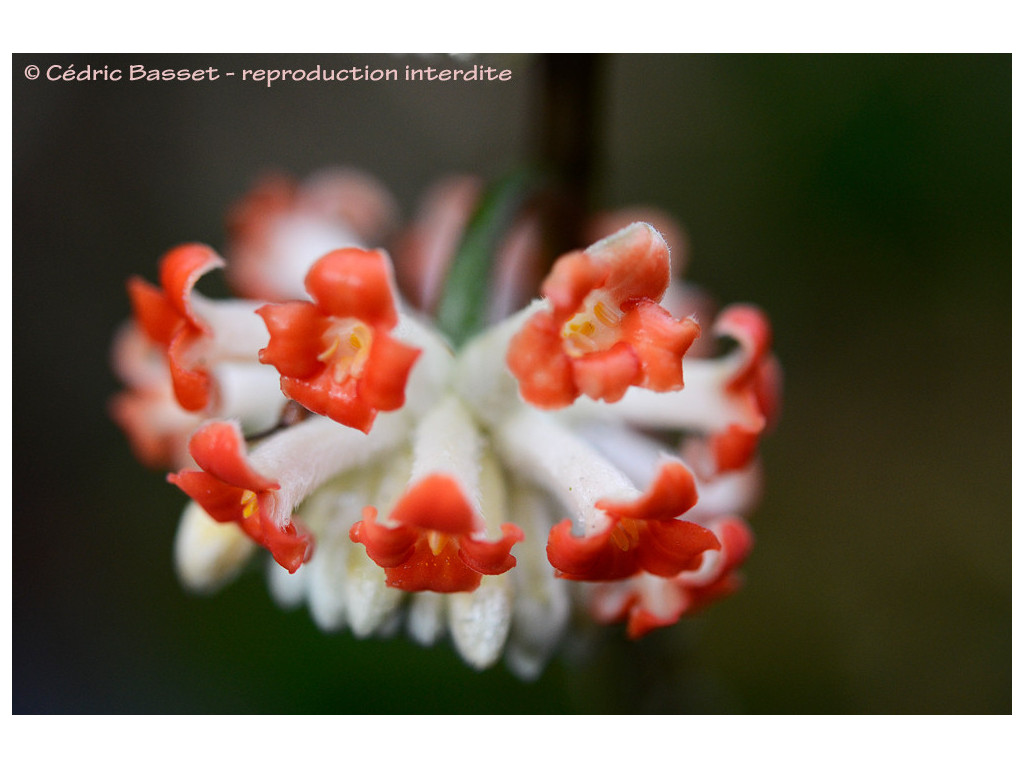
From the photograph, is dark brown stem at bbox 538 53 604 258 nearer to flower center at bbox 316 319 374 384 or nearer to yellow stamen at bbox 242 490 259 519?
flower center at bbox 316 319 374 384

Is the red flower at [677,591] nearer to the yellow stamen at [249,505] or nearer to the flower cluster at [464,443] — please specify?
the flower cluster at [464,443]

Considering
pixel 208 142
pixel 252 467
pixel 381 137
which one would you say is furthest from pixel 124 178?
pixel 252 467

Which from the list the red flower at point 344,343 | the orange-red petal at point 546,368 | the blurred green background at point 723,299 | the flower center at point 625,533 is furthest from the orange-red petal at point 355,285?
the blurred green background at point 723,299

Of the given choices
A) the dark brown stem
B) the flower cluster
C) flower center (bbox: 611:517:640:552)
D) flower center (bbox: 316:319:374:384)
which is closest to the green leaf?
the flower cluster

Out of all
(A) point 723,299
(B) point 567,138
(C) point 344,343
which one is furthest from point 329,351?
(A) point 723,299

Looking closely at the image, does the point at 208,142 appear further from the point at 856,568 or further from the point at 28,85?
the point at 856,568

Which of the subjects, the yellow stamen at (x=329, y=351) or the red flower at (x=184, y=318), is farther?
the red flower at (x=184, y=318)

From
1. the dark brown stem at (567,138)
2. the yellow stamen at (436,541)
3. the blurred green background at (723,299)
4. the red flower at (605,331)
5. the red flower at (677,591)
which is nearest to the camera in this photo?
the red flower at (605,331)

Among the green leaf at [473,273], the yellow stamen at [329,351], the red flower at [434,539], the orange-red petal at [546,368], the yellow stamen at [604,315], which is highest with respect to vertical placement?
the green leaf at [473,273]
